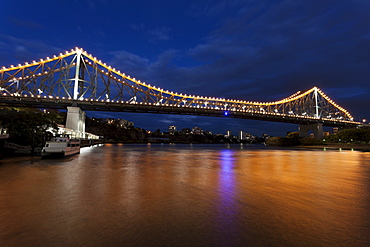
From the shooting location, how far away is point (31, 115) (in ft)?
100

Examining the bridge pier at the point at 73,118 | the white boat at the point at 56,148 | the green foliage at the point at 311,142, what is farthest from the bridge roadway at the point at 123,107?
the white boat at the point at 56,148

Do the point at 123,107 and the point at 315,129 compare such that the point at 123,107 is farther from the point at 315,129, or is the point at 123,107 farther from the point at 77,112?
the point at 315,129

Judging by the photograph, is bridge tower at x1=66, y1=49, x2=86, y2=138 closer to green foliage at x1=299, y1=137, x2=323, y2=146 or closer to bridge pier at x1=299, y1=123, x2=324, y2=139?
green foliage at x1=299, y1=137, x2=323, y2=146

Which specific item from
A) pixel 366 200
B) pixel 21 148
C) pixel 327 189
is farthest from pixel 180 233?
pixel 21 148

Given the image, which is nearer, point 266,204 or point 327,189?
point 266,204

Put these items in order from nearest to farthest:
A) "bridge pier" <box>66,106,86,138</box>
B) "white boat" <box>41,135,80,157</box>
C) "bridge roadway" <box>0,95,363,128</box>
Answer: "white boat" <box>41,135,80,157</box>
"bridge roadway" <box>0,95,363,128</box>
"bridge pier" <box>66,106,86,138</box>

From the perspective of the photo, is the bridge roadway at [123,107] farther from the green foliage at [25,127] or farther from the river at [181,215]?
the river at [181,215]

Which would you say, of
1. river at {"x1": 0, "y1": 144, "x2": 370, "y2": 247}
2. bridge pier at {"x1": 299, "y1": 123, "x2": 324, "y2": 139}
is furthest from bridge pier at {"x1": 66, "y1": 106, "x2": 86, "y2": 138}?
bridge pier at {"x1": 299, "y1": 123, "x2": 324, "y2": 139}

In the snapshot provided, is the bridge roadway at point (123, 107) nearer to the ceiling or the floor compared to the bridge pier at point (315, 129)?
nearer to the ceiling

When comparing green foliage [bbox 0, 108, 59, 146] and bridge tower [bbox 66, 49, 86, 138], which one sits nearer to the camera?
green foliage [bbox 0, 108, 59, 146]

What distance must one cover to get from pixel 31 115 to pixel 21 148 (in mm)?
5259

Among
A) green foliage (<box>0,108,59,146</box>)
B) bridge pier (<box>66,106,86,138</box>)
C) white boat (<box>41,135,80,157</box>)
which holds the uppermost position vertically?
bridge pier (<box>66,106,86,138</box>)

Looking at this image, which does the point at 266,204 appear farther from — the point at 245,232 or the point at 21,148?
the point at 21,148

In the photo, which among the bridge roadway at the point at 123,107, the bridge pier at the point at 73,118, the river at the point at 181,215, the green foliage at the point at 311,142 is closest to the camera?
the river at the point at 181,215
